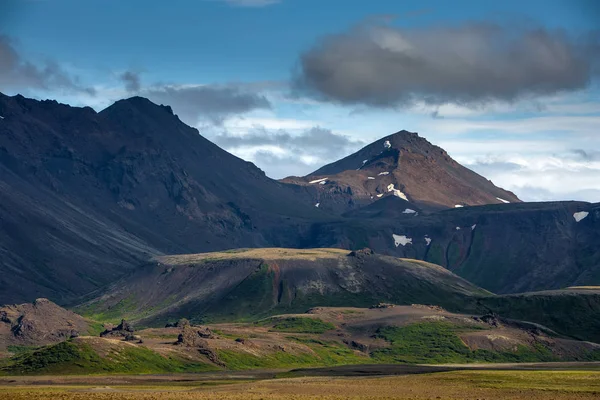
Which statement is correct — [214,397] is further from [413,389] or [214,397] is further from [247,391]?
[413,389]

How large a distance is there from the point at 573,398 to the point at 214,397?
5415cm

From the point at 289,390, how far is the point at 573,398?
2119 inches

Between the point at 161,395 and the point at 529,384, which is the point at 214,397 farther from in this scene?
the point at 529,384

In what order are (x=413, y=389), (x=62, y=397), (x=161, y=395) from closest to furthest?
(x=62, y=397), (x=161, y=395), (x=413, y=389)

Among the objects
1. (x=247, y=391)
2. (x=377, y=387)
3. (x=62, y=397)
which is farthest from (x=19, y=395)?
(x=377, y=387)

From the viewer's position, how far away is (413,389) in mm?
190375

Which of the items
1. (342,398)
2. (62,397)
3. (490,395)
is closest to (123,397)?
(62,397)

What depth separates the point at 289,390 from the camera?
197500 mm

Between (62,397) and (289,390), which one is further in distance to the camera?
(289,390)

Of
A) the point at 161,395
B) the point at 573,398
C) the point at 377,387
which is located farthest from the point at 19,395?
the point at 573,398

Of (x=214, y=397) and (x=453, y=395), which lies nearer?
(x=214, y=397)

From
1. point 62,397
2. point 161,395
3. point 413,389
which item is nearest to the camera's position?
point 62,397

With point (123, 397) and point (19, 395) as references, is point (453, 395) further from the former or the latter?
point (19, 395)

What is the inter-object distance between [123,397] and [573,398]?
67248 millimetres
